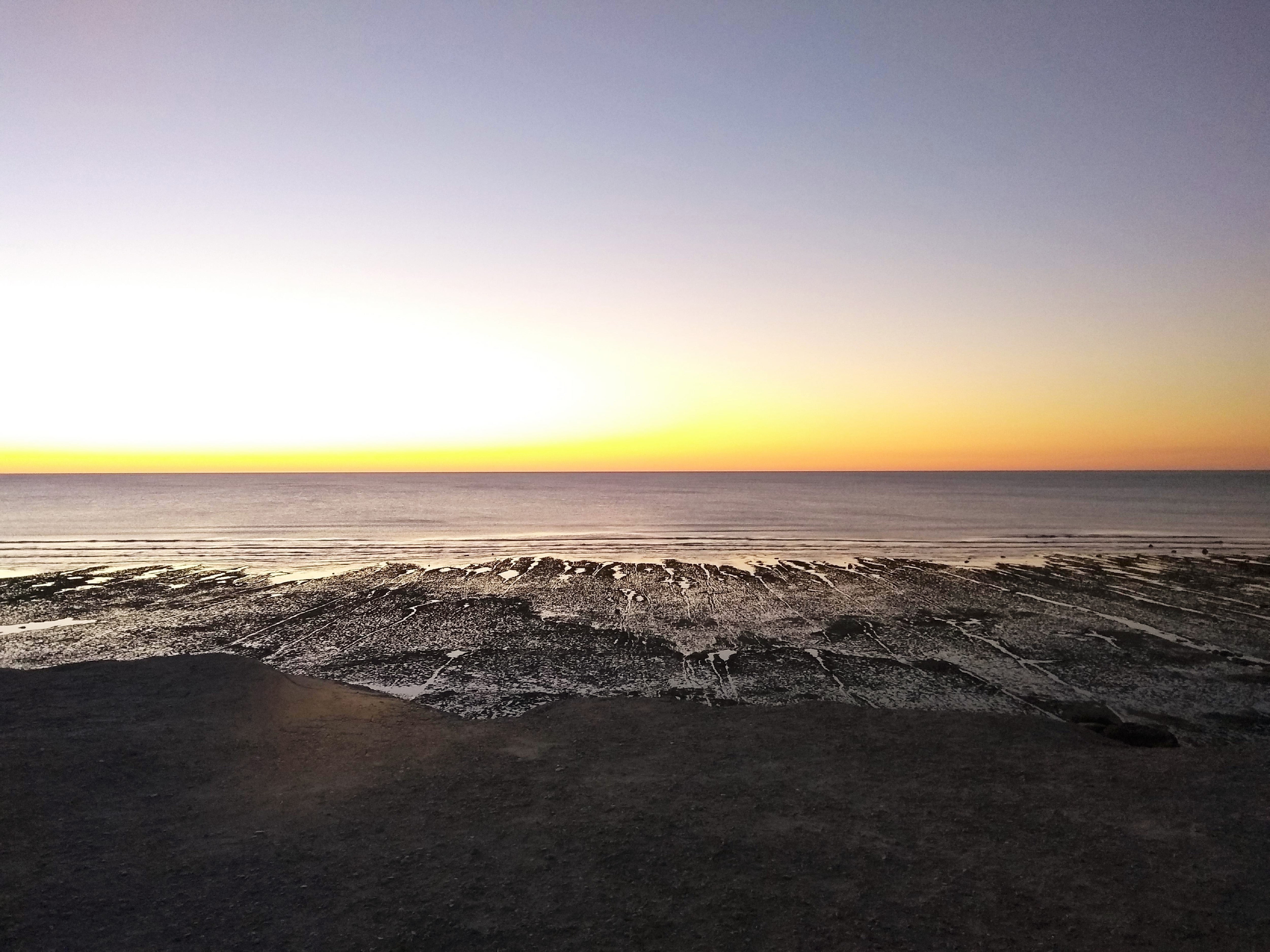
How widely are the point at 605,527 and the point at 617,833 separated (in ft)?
185

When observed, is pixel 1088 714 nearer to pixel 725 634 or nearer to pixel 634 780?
pixel 725 634

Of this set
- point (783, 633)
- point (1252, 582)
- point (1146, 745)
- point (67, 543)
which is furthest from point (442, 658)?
point (67, 543)

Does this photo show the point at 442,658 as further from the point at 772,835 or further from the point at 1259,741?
the point at 1259,741

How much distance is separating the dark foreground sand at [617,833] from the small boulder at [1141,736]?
2.50ft

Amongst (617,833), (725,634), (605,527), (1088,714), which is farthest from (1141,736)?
(605,527)

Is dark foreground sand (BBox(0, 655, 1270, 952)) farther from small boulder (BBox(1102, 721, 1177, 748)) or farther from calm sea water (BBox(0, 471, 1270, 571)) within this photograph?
calm sea water (BBox(0, 471, 1270, 571))

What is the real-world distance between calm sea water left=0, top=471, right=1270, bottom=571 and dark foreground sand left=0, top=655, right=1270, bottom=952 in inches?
1129

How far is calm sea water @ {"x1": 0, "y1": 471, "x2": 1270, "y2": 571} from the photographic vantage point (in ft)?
146

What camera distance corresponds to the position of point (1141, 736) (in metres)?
13.4

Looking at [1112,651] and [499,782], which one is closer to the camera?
[499,782]

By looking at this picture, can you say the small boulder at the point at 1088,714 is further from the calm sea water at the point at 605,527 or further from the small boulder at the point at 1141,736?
the calm sea water at the point at 605,527

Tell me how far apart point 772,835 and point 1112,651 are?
16186 millimetres

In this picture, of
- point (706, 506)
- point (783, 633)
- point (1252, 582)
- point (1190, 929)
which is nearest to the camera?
point (1190, 929)

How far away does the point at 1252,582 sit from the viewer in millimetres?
31828
